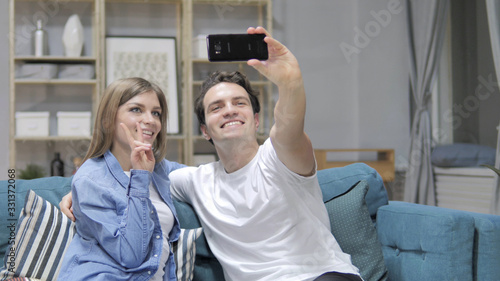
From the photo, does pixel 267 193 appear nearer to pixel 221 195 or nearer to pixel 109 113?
pixel 221 195

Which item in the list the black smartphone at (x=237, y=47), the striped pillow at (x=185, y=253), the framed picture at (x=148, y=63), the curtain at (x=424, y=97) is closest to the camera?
the black smartphone at (x=237, y=47)

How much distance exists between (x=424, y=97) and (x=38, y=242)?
344 centimetres

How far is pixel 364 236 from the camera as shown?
183cm

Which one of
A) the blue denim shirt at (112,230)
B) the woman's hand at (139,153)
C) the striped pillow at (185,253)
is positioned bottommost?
the striped pillow at (185,253)

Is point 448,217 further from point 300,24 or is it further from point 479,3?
point 300,24

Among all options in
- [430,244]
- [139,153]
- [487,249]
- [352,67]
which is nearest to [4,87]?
[352,67]

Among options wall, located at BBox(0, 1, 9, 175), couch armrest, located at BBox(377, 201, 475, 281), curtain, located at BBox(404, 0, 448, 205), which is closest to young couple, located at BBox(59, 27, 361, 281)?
couch armrest, located at BBox(377, 201, 475, 281)

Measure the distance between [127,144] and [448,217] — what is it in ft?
3.70

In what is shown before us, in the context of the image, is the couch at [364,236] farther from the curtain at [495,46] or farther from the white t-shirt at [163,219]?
the curtain at [495,46]

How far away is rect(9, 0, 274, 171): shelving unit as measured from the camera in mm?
4086

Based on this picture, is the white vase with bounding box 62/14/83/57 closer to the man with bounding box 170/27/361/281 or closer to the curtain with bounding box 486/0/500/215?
the man with bounding box 170/27/361/281

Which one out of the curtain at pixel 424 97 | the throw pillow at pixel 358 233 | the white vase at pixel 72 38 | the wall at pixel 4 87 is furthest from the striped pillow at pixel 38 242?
the curtain at pixel 424 97

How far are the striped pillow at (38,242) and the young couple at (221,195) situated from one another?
71mm

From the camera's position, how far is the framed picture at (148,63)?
13.9 feet
